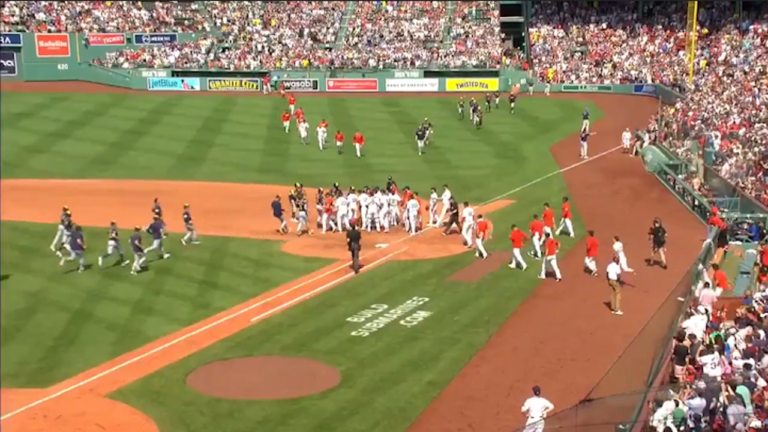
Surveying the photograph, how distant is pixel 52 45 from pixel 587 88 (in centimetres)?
3658

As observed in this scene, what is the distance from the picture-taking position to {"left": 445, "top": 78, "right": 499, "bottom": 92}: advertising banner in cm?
5734

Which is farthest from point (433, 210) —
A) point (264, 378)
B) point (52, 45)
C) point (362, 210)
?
point (52, 45)

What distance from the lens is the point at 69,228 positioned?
2327 centimetres

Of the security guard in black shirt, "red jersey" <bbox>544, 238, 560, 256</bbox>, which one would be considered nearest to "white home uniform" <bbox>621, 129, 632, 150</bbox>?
the security guard in black shirt

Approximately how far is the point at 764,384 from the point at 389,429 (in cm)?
578

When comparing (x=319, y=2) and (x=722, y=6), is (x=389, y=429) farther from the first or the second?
(x=319, y=2)

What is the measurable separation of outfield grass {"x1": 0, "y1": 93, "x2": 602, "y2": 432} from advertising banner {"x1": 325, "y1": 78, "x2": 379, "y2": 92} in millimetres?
8870

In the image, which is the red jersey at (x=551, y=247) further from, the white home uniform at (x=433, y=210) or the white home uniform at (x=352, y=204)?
the white home uniform at (x=352, y=204)

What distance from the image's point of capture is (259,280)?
77.7 ft

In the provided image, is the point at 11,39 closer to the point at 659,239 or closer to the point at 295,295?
the point at 295,295

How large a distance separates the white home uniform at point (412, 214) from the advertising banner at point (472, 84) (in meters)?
30.2

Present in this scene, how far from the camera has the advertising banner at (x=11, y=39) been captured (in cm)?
5817

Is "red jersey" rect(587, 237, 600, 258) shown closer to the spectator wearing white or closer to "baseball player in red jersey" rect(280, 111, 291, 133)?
the spectator wearing white

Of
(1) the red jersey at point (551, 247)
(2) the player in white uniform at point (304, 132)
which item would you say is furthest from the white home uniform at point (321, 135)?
(1) the red jersey at point (551, 247)
